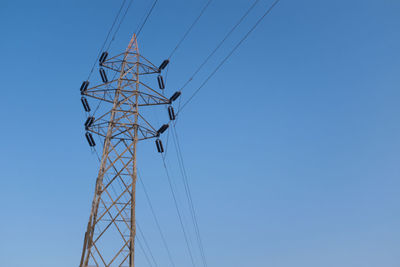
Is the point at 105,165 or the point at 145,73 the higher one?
the point at 145,73

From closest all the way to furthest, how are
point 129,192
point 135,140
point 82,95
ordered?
point 129,192
point 135,140
point 82,95

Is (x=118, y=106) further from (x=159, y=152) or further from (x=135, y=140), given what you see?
(x=159, y=152)

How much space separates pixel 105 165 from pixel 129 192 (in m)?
A: 2.16

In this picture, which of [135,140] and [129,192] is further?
[135,140]

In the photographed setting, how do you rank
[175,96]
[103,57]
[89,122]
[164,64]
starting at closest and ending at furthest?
[89,122], [175,96], [103,57], [164,64]

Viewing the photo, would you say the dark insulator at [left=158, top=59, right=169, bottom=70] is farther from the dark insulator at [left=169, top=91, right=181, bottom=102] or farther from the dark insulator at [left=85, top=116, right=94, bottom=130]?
the dark insulator at [left=85, top=116, right=94, bottom=130]

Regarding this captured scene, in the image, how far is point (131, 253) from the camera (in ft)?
55.3

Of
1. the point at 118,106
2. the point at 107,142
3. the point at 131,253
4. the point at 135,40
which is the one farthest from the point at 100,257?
the point at 135,40

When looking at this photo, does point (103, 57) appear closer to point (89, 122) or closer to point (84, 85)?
point (84, 85)

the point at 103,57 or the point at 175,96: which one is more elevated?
the point at 103,57

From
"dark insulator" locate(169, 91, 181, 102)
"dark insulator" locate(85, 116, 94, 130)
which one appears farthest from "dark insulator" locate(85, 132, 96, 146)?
"dark insulator" locate(169, 91, 181, 102)

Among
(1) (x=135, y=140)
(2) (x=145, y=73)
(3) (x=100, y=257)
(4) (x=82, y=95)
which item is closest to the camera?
(3) (x=100, y=257)

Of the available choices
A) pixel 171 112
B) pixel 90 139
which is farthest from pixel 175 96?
pixel 90 139

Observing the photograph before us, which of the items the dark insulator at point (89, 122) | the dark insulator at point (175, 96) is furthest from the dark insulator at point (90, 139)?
the dark insulator at point (175, 96)
